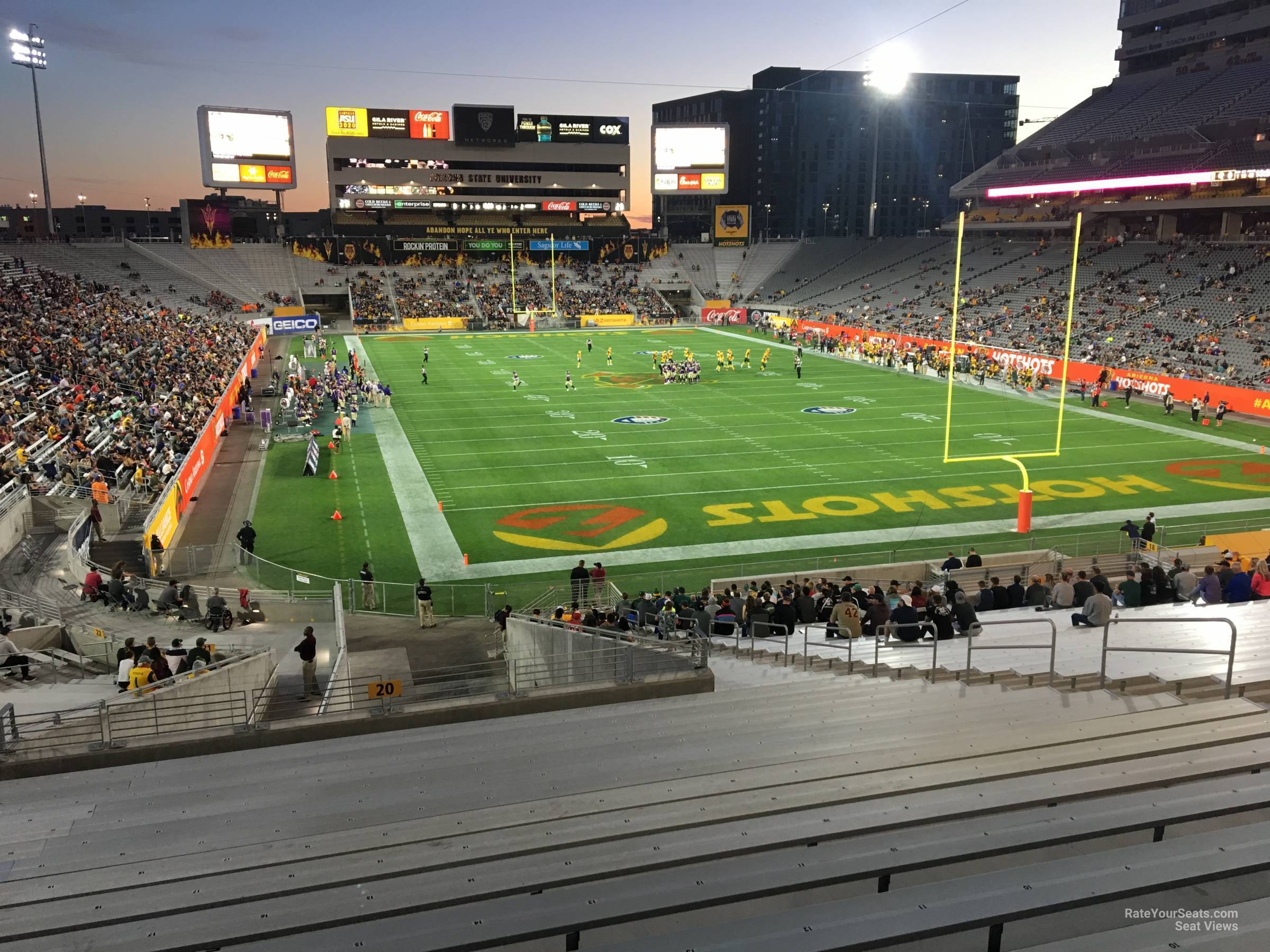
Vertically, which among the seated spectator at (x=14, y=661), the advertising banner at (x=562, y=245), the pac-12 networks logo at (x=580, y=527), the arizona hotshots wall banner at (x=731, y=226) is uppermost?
the arizona hotshots wall banner at (x=731, y=226)

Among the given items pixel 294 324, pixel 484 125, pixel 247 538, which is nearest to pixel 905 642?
pixel 247 538

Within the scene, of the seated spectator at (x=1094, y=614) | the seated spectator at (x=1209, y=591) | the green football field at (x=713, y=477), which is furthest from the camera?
the green football field at (x=713, y=477)

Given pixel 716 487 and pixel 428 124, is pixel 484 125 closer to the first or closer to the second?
pixel 428 124

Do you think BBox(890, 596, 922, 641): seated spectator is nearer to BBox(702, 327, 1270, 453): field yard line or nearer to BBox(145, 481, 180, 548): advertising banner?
BBox(145, 481, 180, 548): advertising banner

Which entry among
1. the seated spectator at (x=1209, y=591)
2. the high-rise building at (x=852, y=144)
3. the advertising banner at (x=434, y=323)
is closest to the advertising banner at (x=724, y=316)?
the advertising banner at (x=434, y=323)

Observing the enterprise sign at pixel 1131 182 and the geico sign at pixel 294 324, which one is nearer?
the enterprise sign at pixel 1131 182

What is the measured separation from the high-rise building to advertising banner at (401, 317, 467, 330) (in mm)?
78222

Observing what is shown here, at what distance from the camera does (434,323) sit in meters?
67.4

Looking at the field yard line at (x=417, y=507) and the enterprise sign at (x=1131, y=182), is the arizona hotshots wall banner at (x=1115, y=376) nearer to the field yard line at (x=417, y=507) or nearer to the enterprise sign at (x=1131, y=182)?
the enterprise sign at (x=1131, y=182)

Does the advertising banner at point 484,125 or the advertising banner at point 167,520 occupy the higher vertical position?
the advertising banner at point 484,125

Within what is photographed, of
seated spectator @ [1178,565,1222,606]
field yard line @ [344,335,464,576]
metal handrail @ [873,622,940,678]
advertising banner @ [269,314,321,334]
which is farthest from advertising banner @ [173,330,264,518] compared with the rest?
advertising banner @ [269,314,321,334]

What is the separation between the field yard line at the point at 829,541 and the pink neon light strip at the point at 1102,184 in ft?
103

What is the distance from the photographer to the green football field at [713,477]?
763 inches

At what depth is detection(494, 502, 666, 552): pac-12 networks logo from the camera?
1956 centimetres
